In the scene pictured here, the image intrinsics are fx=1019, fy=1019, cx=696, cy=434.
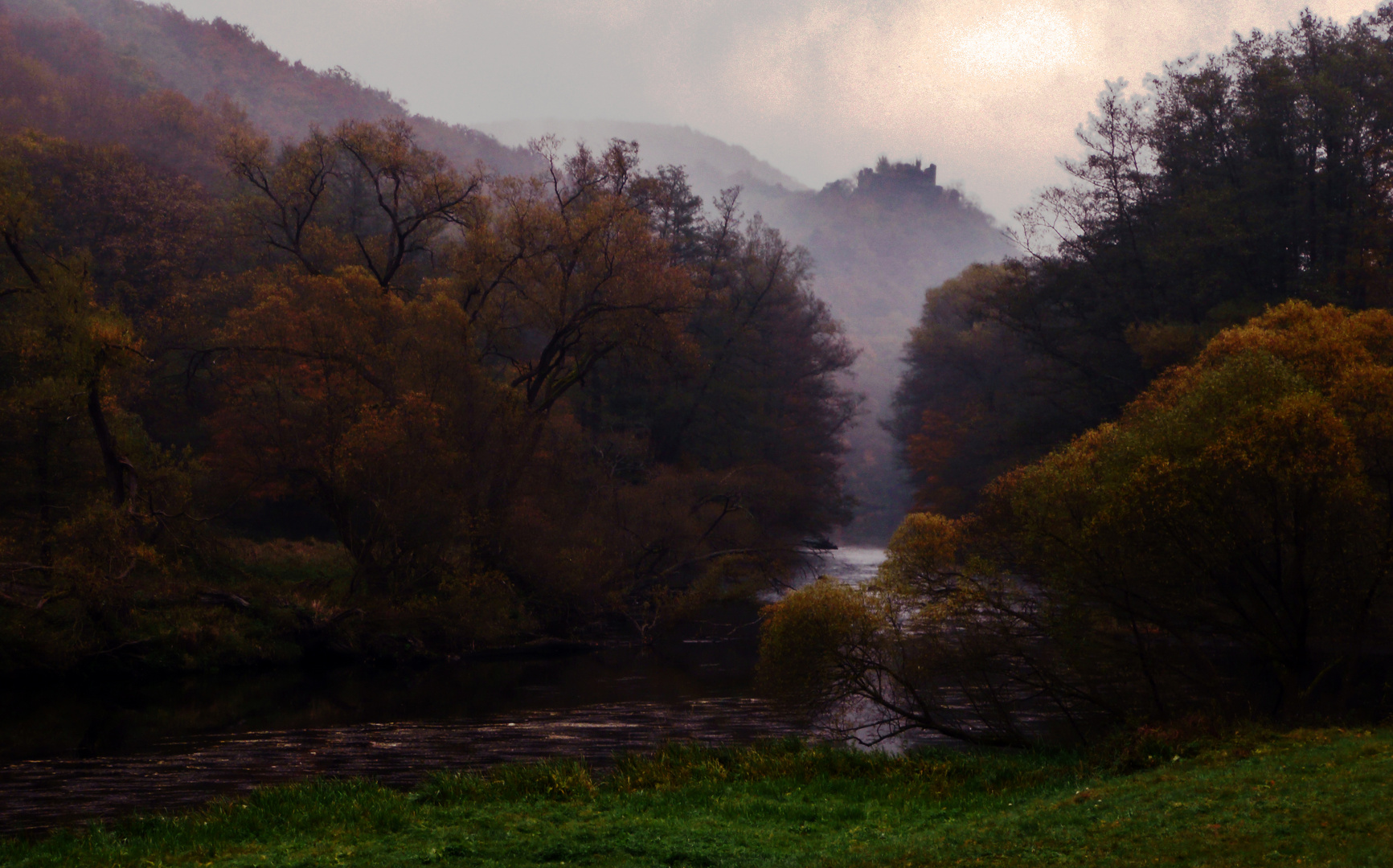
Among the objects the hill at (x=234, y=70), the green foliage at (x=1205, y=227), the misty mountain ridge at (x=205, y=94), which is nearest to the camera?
the green foliage at (x=1205, y=227)

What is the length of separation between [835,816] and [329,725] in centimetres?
1285

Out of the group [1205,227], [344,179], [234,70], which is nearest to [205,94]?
[234,70]

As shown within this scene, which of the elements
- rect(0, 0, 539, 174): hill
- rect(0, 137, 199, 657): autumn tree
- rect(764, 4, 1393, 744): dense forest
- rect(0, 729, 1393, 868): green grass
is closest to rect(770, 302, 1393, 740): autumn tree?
rect(764, 4, 1393, 744): dense forest

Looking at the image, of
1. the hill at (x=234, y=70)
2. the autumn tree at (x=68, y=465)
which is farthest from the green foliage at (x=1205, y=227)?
the hill at (x=234, y=70)

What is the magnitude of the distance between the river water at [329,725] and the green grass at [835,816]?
101 inches

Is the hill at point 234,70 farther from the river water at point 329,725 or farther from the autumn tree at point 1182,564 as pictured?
the autumn tree at point 1182,564

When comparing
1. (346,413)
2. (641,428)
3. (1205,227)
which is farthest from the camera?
(641,428)

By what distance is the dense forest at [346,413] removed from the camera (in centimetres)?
2820

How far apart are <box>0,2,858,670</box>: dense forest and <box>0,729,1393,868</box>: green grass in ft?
52.3

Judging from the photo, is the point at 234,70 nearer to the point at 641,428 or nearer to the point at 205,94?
the point at 205,94

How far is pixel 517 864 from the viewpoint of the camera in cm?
967

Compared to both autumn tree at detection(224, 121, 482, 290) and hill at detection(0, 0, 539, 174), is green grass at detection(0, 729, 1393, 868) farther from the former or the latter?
hill at detection(0, 0, 539, 174)

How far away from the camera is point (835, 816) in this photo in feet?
40.6

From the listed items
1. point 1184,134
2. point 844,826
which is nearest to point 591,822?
point 844,826
